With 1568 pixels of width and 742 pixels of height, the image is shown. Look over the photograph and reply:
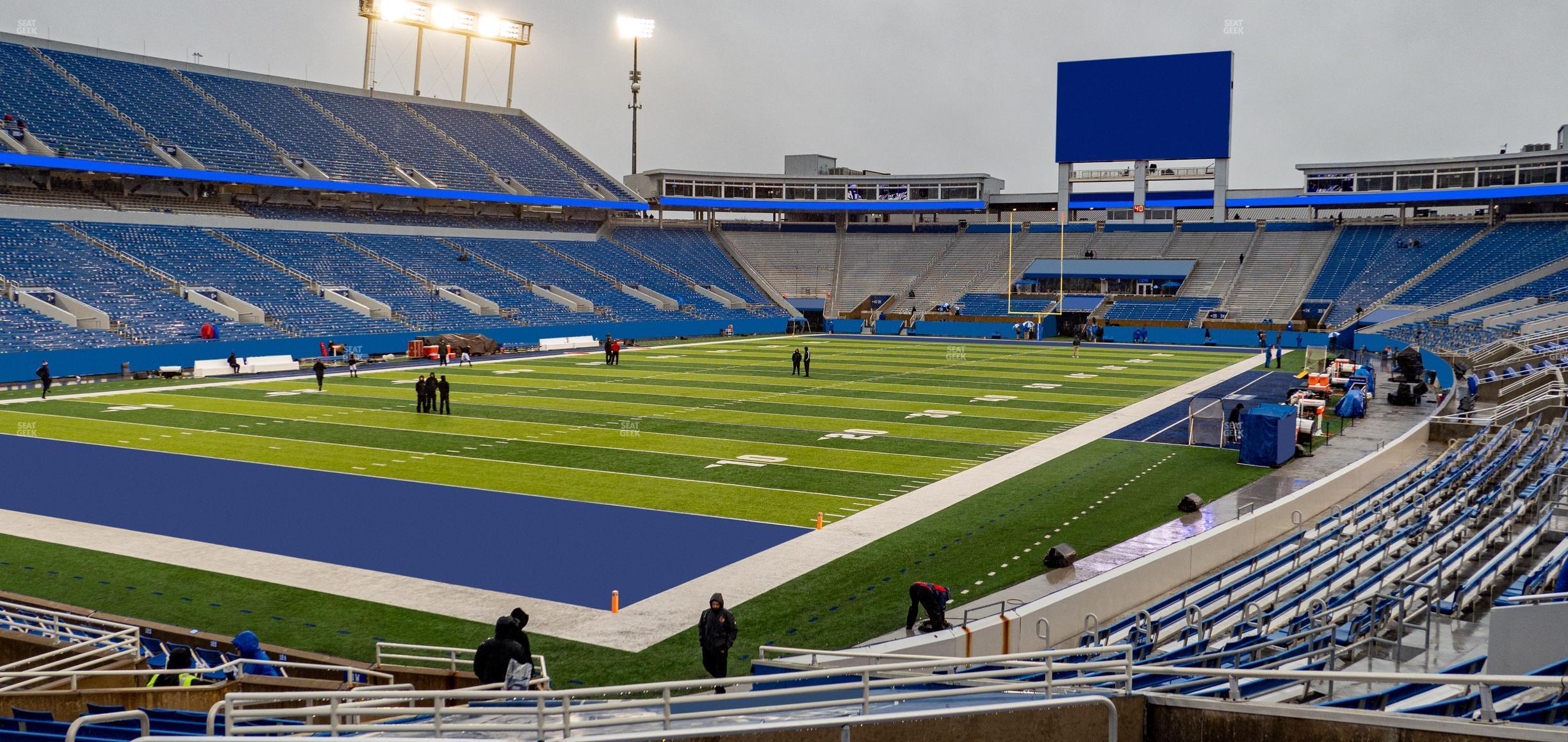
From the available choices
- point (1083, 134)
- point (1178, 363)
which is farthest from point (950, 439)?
point (1083, 134)

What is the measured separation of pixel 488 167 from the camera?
6525cm

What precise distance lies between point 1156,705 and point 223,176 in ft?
173

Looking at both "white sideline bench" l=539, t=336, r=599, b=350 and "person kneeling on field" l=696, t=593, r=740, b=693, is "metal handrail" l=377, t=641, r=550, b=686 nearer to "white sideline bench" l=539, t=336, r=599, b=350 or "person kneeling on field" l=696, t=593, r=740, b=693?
"person kneeling on field" l=696, t=593, r=740, b=693

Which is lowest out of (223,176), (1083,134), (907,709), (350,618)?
(350,618)

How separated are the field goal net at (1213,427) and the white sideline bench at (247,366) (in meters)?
30.0

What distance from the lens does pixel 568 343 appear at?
50219mm

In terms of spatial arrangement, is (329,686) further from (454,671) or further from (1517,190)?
(1517,190)

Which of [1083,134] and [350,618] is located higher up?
[1083,134]

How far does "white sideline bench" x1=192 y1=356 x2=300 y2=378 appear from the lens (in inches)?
1437

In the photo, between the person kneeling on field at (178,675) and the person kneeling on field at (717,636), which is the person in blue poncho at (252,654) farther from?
the person kneeling on field at (717,636)

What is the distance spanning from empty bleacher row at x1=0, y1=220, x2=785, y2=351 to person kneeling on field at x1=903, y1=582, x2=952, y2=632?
111ft

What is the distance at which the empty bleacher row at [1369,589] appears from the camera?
6992mm

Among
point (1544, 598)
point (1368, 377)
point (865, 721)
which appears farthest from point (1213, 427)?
point (865, 721)

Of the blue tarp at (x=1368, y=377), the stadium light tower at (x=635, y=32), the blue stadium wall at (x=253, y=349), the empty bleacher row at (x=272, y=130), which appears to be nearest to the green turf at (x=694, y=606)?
the blue tarp at (x=1368, y=377)
